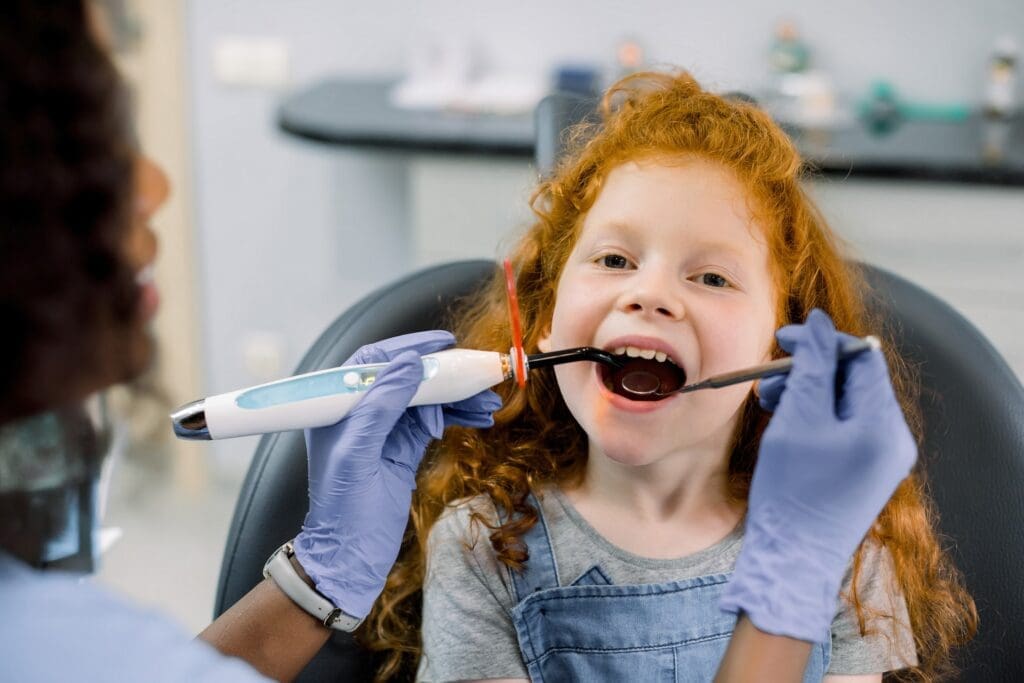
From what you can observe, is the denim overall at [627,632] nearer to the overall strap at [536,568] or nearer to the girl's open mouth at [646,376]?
the overall strap at [536,568]

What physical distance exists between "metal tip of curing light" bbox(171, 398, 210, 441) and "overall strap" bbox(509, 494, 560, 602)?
1.17 ft

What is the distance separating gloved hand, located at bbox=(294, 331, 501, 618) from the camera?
1064 mm

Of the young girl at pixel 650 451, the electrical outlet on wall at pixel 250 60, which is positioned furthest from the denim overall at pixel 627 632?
the electrical outlet on wall at pixel 250 60

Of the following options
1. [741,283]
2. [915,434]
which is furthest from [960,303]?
[741,283]

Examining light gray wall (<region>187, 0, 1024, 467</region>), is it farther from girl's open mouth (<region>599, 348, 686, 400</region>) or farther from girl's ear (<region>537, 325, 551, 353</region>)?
girl's open mouth (<region>599, 348, 686, 400</region>)

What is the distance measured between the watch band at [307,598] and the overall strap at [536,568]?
6.9 inches

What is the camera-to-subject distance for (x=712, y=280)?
3.75 ft

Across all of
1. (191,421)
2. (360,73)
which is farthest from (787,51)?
(191,421)

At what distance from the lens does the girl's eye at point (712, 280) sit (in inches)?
44.6

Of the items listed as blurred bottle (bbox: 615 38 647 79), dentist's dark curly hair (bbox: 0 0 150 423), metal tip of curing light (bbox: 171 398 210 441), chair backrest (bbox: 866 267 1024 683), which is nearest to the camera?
dentist's dark curly hair (bbox: 0 0 150 423)

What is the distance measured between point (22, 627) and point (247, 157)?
2.26 m

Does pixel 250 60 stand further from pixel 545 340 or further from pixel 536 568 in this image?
pixel 536 568

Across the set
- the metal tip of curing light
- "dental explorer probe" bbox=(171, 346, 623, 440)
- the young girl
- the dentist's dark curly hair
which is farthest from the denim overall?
the dentist's dark curly hair

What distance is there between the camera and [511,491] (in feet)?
4.11
